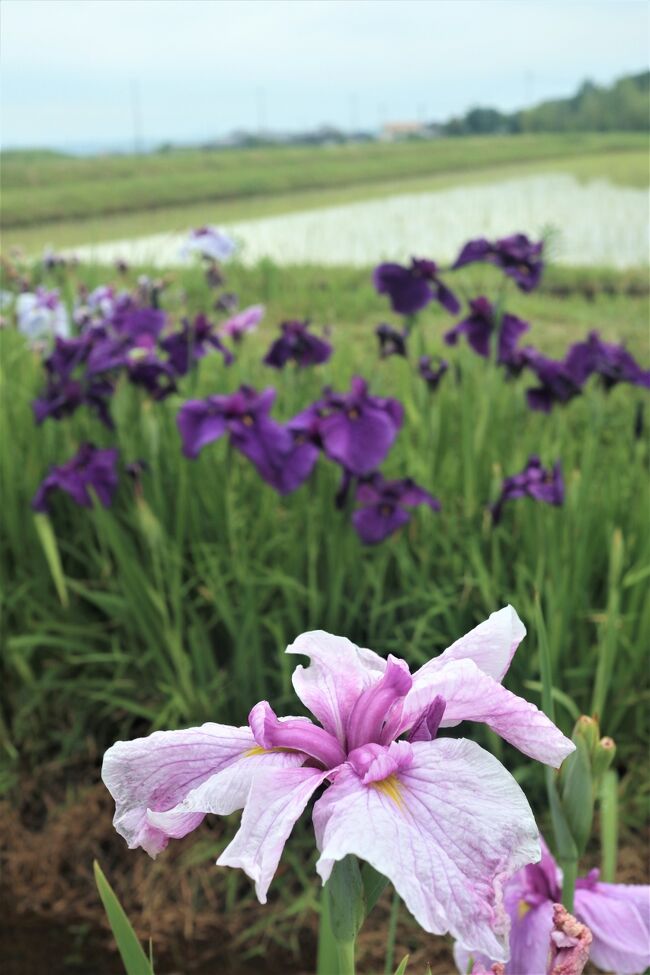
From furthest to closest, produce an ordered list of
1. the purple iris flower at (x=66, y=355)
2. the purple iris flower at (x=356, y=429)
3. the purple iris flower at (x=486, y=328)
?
the purple iris flower at (x=486, y=328) → the purple iris flower at (x=66, y=355) → the purple iris flower at (x=356, y=429)

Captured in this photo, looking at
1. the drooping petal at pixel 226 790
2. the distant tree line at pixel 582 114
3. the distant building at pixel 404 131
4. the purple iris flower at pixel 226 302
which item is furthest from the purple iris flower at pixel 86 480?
the distant building at pixel 404 131

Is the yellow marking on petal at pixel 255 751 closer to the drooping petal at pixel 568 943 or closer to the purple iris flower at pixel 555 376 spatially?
the drooping petal at pixel 568 943

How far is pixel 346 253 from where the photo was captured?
24.0ft

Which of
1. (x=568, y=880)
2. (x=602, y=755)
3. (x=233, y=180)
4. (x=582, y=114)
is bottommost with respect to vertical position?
(x=568, y=880)

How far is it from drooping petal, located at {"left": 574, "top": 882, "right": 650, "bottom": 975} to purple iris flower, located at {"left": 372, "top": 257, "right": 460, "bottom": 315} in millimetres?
1354

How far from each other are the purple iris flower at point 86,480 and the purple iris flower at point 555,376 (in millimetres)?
805

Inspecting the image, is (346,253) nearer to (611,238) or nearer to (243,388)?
(611,238)

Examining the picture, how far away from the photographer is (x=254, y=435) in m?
1.68

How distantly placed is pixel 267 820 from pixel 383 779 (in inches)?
2.5

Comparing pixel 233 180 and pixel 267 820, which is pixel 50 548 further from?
pixel 233 180

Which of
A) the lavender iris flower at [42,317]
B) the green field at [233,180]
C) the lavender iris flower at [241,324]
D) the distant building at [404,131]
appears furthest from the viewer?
the distant building at [404,131]

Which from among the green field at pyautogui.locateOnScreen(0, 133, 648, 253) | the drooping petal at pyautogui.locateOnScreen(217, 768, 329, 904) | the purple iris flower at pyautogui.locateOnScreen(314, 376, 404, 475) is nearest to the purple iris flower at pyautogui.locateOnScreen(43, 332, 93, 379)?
the purple iris flower at pyautogui.locateOnScreen(314, 376, 404, 475)

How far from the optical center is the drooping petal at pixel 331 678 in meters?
0.59

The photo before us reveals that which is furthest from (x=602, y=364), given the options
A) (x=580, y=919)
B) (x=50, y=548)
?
(x=580, y=919)
